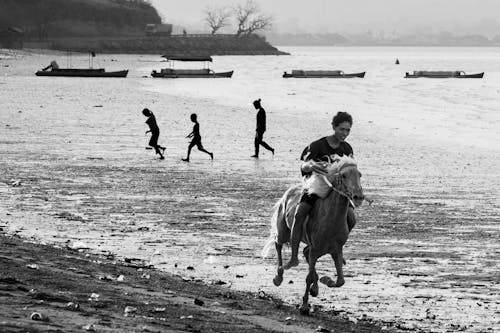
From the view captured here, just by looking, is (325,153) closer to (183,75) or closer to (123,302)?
(123,302)

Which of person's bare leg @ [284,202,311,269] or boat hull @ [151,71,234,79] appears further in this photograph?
boat hull @ [151,71,234,79]

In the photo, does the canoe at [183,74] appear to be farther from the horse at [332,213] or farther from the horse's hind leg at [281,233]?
the horse at [332,213]

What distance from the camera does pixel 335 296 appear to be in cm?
1212

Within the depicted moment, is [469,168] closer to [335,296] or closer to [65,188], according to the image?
[65,188]

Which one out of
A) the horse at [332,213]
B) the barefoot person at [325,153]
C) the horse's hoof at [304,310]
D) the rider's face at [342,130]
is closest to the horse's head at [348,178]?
the horse at [332,213]

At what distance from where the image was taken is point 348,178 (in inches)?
405

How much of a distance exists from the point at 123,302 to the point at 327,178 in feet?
7.32

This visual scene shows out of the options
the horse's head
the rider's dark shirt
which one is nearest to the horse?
the horse's head

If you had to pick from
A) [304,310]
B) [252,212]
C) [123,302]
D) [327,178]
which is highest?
[327,178]

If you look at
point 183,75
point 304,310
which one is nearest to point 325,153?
point 304,310

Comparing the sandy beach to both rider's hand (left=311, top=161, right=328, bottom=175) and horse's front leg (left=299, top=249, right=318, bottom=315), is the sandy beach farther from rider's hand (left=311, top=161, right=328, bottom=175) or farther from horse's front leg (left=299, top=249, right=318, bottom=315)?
rider's hand (left=311, top=161, right=328, bottom=175)

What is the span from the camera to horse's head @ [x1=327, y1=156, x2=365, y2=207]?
→ 1024 cm

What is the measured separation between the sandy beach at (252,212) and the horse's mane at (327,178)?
1235 mm

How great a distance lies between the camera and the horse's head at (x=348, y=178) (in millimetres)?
10242
